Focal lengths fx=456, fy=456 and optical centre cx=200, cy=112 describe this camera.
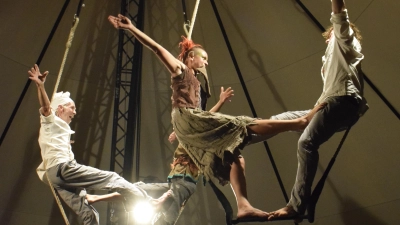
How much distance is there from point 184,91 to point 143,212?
101 cm

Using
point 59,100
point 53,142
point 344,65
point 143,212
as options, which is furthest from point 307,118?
point 59,100

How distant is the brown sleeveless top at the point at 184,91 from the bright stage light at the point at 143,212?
0.80 meters

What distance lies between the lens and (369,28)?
456 cm

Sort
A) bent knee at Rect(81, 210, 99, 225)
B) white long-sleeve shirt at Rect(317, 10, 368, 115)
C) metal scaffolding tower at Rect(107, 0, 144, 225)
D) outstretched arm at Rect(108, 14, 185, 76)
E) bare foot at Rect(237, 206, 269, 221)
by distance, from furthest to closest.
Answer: metal scaffolding tower at Rect(107, 0, 144, 225) < bent knee at Rect(81, 210, 99, 225) < outstretched arm at Rect(108, 14, 185, 76) < white long-sleeve shirt at Rect(317, 10, 368, 115) < bare foot at Rect(237, 206, 269, 221)

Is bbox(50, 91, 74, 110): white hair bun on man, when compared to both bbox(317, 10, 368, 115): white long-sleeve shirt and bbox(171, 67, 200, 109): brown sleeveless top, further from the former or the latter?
bbox(317, 10, 368, 115): white long-sleeve shirt

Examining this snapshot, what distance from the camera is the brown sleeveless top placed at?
2.82 meters

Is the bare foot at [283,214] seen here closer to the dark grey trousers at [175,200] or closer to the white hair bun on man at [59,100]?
the dark grey trousers at [175,200]

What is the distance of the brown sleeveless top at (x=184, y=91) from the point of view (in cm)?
282

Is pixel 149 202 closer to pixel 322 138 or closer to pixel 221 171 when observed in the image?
pixel 221 171

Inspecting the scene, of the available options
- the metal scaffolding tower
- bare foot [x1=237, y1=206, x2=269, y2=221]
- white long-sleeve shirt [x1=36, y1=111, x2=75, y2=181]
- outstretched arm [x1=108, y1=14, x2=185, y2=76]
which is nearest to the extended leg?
bare foot [x1=237, y1=206, x2=269, y2=221]

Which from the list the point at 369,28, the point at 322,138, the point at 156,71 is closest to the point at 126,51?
the point at 156,71

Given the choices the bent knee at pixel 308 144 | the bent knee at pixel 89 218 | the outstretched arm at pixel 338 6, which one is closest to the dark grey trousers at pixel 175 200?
the bent knee at pixel 89 218

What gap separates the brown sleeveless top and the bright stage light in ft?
2.62

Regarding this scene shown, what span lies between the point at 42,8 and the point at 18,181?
76.2 inches
